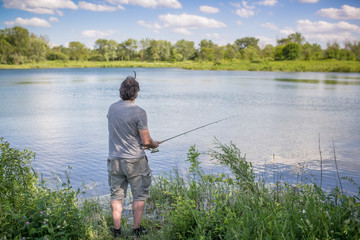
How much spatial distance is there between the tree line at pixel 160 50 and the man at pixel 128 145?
63218 mm

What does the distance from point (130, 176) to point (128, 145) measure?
1.11 ft

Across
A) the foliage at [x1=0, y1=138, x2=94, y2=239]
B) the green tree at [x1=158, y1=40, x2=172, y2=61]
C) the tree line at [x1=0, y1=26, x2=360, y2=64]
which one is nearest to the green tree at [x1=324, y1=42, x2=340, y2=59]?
the tree line at [x1=0, y1=26, x2=360, y2=64]

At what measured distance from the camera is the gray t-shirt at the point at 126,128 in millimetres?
3287

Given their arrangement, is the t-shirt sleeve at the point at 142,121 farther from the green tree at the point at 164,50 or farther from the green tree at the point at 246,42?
the green tree at the point at 246,42

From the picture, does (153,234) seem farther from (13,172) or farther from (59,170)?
(59,170)

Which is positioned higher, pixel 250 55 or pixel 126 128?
pixel 250 55

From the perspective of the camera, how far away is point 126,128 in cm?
332

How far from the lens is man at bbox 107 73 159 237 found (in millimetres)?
3301

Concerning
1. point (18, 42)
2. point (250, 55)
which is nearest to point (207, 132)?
point (250, 55)

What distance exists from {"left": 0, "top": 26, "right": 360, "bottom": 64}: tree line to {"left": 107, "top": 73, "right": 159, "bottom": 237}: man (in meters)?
63.2

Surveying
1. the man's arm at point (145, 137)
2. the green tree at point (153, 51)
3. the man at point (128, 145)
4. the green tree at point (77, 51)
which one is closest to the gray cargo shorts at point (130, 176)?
the man at point (128, 145)

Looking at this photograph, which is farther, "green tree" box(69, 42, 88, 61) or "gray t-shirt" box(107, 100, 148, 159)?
"green tree" box(69, 42, 88, 61)

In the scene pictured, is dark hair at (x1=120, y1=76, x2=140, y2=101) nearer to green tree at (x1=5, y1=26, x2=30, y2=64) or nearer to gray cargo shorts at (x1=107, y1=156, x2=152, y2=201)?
gray cargo shorts at (x1=107, y1=156, x2=152, y2=201)

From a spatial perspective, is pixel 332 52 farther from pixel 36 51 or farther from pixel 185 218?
pixel 36 51
